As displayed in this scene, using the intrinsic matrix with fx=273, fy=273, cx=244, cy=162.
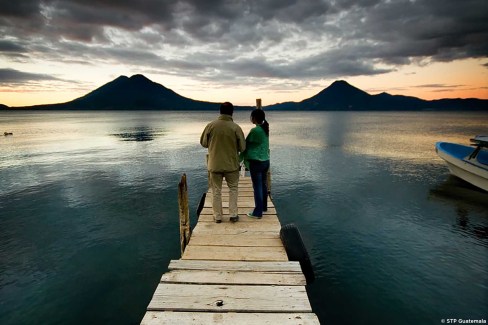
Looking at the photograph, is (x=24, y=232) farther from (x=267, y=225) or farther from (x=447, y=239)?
(x=447, y=239)

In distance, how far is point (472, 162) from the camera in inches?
755

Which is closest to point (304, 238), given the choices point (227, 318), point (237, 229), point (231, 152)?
point (237, 229)

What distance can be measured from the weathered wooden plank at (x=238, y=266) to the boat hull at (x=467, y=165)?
61.4 feet

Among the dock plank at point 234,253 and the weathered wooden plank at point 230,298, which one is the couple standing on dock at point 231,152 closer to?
the dock plank at point 234,253

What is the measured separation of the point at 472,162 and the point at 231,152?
2055 centimetres

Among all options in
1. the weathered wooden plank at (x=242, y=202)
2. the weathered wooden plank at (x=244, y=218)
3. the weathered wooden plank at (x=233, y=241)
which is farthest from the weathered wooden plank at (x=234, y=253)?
Result: the weathered wooden plank at (x=242, y=202)

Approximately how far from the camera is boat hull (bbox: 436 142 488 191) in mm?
17938

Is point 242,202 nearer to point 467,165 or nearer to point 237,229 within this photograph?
point 237,229

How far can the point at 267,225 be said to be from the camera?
7.60 metres

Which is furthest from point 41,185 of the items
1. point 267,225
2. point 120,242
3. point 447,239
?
point 447,239

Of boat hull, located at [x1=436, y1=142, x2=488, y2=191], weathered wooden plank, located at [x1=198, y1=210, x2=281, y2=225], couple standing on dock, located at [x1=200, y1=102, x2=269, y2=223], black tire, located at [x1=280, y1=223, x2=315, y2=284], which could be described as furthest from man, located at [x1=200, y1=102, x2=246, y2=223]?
boat hull, located at [x1=436, y1=142, x2=488, y2=191]

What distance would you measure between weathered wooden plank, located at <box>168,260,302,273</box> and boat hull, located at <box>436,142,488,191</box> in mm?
18701

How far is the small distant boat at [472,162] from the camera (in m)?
17.4

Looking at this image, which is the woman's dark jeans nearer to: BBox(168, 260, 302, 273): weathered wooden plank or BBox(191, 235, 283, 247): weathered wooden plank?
BBox(191, 235, 283, 247): weathered wooden plank
